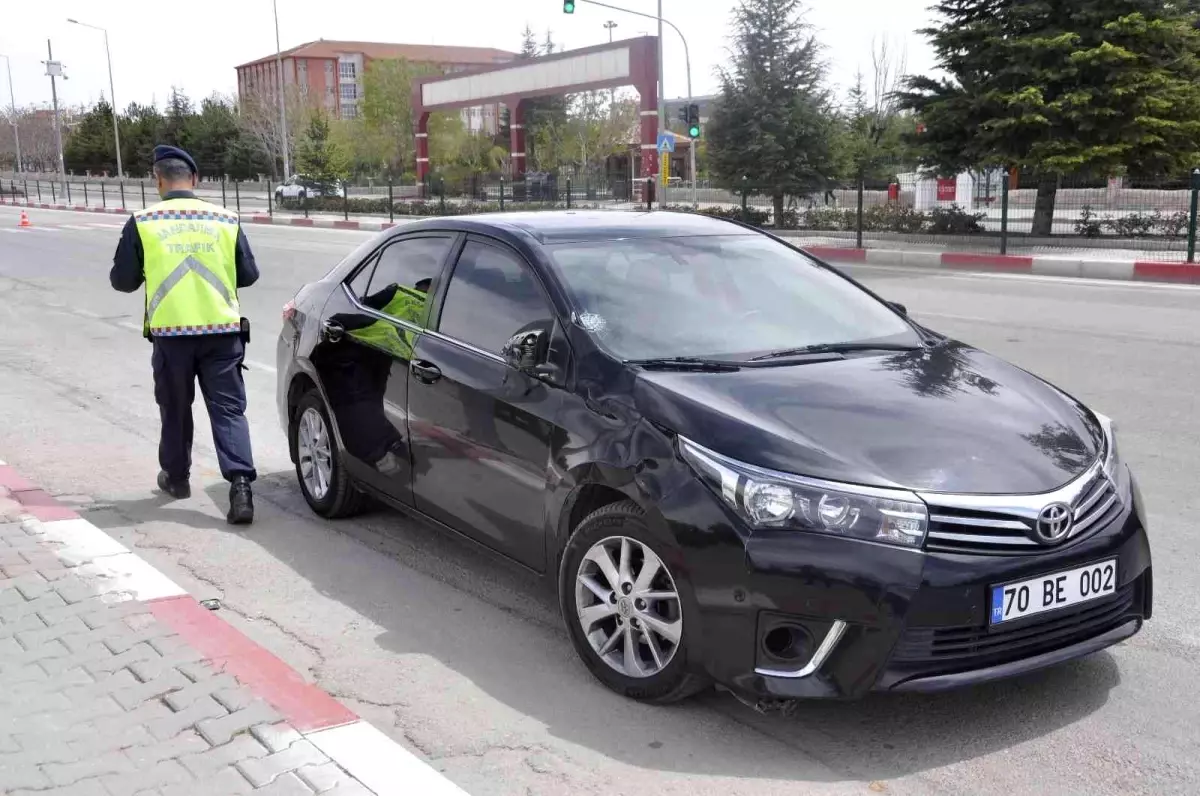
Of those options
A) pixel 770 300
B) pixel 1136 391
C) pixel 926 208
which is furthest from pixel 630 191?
pixel 770 300

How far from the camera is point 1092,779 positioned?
314cm

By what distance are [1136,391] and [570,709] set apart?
6.01m

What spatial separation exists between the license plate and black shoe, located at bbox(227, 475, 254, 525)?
370 centimetres

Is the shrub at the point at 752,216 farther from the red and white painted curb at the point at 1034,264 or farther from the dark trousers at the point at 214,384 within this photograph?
the dark trousers at the point at 214,384

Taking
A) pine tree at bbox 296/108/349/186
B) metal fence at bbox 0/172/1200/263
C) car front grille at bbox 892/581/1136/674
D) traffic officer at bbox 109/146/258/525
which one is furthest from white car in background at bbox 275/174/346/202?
car front grille at bbox 892/581/1136/674

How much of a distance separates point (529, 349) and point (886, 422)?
1.26 meters

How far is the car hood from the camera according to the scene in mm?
3322

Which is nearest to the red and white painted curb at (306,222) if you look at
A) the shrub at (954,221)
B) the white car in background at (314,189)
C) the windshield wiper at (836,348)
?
the white car in background at (314,189)

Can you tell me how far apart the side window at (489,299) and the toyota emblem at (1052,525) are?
180 centimetres

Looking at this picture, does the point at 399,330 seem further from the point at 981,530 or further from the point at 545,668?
the point at 981,530

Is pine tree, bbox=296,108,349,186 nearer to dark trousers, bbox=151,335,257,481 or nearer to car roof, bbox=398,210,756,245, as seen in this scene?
dark trousers, bbox=151,335,257,481

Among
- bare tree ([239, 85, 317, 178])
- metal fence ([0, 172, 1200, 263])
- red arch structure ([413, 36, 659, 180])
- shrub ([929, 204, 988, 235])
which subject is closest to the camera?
metal fence ([0, 172, 1200, 263])

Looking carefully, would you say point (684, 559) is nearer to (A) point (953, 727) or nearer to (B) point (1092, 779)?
(A) point (953, 727)

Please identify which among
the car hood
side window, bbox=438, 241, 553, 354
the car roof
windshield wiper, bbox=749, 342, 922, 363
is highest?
the car roof
